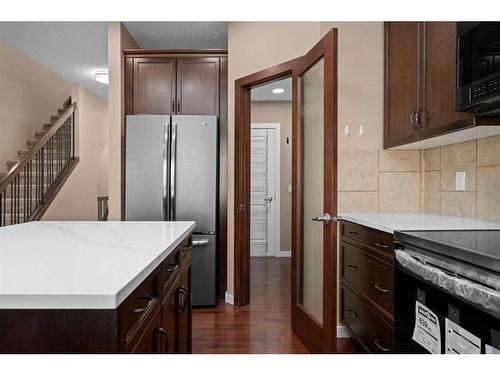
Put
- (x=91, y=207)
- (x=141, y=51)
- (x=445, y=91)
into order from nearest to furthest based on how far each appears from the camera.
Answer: (x=445, y=91), (x=141, y=51), (x=91, y=207)

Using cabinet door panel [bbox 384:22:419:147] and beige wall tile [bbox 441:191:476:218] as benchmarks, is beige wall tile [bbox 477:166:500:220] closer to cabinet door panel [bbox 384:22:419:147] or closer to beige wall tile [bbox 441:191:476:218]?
beige wall tile [bbox 441:191:476:218]

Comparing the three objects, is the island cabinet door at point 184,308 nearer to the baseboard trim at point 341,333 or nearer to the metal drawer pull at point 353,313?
the metal drawer pull at point 353,313

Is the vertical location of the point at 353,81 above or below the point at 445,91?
above

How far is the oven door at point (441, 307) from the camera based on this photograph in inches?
40.5

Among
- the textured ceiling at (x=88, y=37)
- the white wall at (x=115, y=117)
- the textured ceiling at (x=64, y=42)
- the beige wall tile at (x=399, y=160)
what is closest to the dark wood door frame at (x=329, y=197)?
the beige wall tile at (x=399, y=160)

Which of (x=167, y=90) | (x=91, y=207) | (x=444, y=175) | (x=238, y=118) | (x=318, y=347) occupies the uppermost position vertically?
(x=167, y=90)

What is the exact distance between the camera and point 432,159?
245 cm

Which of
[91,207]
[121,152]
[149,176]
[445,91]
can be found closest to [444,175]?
[445,91]

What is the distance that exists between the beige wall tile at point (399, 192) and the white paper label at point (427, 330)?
1207mm

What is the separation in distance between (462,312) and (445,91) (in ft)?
3.90

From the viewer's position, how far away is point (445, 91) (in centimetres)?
Result: 184

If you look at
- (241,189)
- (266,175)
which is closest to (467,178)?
(241,189)
